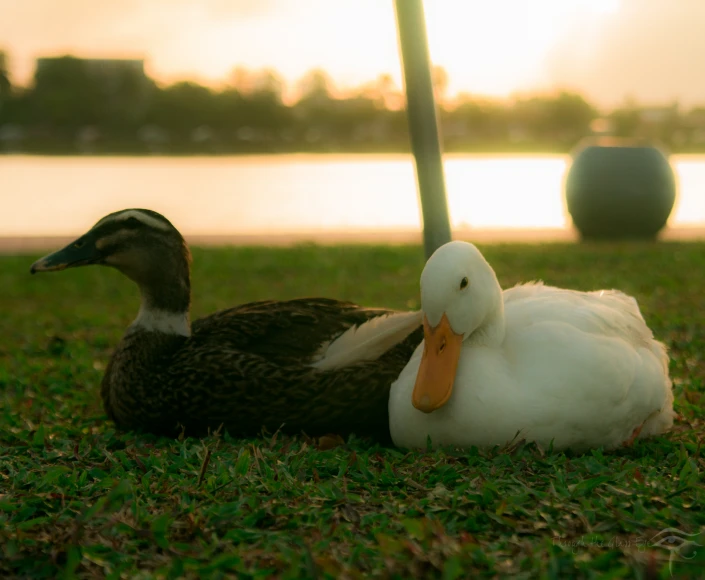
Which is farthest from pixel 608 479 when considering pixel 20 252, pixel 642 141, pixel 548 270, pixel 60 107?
pixel 60 107

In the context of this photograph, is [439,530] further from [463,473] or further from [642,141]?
[642,141]

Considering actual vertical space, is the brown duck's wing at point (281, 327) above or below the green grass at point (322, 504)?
above

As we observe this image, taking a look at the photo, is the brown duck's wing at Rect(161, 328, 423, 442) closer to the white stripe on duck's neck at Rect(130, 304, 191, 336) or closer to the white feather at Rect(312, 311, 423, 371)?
the white feather at Rect(312, 311, 423, 371)

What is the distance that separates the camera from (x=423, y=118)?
479cm

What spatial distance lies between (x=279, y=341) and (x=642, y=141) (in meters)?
12.1

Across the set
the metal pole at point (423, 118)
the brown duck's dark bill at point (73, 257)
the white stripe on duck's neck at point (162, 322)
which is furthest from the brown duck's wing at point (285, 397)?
the metal pole at point (423, 118)

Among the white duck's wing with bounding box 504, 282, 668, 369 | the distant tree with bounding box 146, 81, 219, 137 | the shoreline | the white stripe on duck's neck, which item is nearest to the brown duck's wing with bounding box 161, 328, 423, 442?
the white stripe on duck's neck

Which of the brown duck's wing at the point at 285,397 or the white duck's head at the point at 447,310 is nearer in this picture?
the white duck's head at the point at 447,310

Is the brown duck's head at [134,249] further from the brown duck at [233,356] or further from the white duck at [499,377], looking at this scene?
the white duck at [499,377]

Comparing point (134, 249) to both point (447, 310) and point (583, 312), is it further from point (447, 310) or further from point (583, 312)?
point (583, 312)

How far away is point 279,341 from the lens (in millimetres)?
4258

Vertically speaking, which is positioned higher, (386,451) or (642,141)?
(642,141)

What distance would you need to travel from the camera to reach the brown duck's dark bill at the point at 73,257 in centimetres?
439

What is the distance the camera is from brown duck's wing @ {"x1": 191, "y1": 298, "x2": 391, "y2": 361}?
13.9 ft
